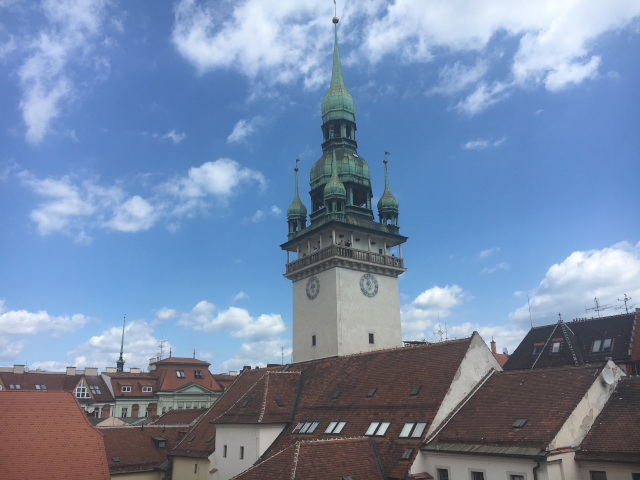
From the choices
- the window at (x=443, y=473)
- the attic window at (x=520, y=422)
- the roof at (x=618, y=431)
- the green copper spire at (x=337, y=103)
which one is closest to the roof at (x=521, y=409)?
the attic window at (x=520, y=422)

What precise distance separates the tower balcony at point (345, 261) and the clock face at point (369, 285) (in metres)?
0.68

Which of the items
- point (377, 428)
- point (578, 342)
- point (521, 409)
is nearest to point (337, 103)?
point (578, 342)

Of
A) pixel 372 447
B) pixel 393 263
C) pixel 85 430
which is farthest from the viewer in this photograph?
pixel 393 263

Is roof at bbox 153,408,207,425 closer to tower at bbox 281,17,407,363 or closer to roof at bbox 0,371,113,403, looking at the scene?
tower at bbox 281,17,407,363

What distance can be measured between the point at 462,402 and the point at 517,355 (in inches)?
1035

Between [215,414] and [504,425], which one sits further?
[215,414]

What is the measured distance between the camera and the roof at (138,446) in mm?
41000

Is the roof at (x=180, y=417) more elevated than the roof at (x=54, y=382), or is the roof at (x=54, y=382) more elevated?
the roof at (x=54, y=382)

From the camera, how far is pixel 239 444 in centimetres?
3541

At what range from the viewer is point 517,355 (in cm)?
5278

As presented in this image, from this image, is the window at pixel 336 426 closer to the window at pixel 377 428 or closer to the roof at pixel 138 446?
the window at pixel 377 428

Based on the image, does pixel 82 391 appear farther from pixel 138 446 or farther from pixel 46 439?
pixel 46 439

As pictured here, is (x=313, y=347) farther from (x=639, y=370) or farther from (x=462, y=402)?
(x=639, y=370)

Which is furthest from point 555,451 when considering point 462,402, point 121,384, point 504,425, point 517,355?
point 121,384
